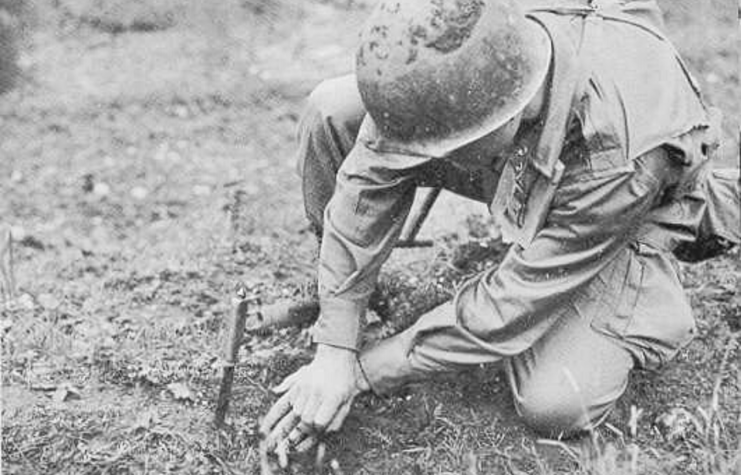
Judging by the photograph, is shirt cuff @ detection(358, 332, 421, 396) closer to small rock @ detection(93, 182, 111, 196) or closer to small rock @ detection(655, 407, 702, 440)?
small rock @ detection(655, 407, 702, 440)

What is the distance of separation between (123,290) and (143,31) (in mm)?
3117

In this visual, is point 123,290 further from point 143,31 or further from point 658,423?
point 143,31

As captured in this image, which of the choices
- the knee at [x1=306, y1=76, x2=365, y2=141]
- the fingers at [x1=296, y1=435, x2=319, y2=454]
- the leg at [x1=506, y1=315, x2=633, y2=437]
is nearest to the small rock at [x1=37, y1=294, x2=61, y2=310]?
the knee at [x1=306, y1=76, x2=365, y2=141]

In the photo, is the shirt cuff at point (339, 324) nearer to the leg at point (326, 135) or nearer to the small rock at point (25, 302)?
the leg at point (326, 135)

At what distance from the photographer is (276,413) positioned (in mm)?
3346

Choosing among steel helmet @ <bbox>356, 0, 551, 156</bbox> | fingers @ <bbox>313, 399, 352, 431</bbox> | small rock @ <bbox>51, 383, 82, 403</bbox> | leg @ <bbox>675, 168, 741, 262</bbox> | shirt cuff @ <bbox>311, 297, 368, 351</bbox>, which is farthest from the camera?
leg @ <bbox>675, 168, 741, 262</bbox>

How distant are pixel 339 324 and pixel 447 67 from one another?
893 mm

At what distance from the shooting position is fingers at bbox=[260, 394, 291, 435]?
131 inches

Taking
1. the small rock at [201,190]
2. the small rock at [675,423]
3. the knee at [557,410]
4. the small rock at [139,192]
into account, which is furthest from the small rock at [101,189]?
the small rock at [675,423]

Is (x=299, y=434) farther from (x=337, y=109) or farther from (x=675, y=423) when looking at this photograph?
(x=675, y=423)

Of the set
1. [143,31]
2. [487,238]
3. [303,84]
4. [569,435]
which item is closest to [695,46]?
[303,84]

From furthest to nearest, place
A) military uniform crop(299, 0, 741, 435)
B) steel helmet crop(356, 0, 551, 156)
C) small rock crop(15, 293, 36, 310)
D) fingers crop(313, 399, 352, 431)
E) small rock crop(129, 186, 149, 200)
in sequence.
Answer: small rock crop(129, 186, 149, 200) < small rock crop(15, 293, 36, 310) < fingers crop(313, 399, 352, 431) < military uniform crop(299, 0, 741, 435) < steel helmet crop(356, 0, 551, 156)

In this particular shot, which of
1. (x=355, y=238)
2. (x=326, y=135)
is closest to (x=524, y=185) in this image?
(x=355, y=238)

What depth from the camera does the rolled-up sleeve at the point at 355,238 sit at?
3389 mm
